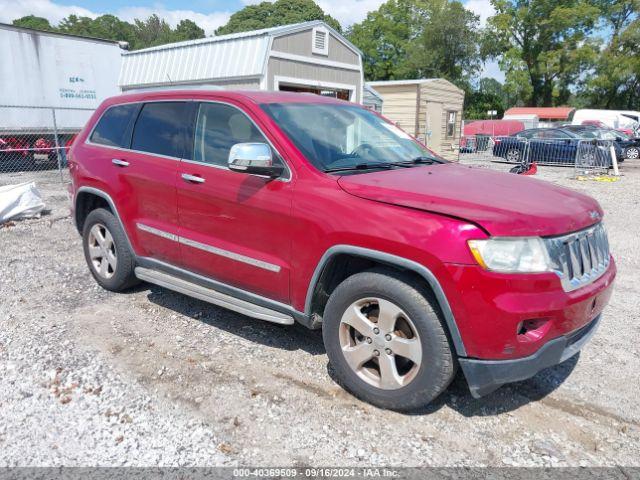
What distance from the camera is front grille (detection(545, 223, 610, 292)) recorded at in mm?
2730

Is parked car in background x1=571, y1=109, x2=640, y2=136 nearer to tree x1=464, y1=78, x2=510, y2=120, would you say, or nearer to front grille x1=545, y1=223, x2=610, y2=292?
tree x1=464, y1=78, x2=510, y2=120

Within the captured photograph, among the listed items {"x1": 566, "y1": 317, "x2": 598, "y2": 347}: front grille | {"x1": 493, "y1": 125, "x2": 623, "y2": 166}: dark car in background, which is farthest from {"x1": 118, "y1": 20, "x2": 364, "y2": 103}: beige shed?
{"x1": 566, "y1": 317, "x2": 598, "y2": 347}: front grille

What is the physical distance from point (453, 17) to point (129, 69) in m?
41.4

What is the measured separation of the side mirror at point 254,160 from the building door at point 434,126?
17.3m

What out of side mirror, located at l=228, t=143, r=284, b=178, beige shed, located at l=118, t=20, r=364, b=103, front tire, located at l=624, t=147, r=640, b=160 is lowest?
front tire, located at l=624, t=147, r=640, b=160

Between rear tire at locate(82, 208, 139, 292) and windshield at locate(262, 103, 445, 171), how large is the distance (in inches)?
76.5

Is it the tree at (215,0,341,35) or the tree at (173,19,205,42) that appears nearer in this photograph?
the tree at (215,0,341,35)

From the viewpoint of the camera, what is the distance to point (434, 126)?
67.3 ft

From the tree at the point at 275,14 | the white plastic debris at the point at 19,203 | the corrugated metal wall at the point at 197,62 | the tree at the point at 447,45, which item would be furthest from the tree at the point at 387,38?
the white plastic debris at the point at 19,203

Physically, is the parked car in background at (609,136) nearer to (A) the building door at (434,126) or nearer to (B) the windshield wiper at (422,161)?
(A) the building door at (434,126)

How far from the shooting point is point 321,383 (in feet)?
11.3

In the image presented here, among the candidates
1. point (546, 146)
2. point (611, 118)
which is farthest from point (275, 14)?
point (546, 146)

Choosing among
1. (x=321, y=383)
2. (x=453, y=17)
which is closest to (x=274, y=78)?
(x=321, y=383)

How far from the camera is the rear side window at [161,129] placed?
416 centimetres
